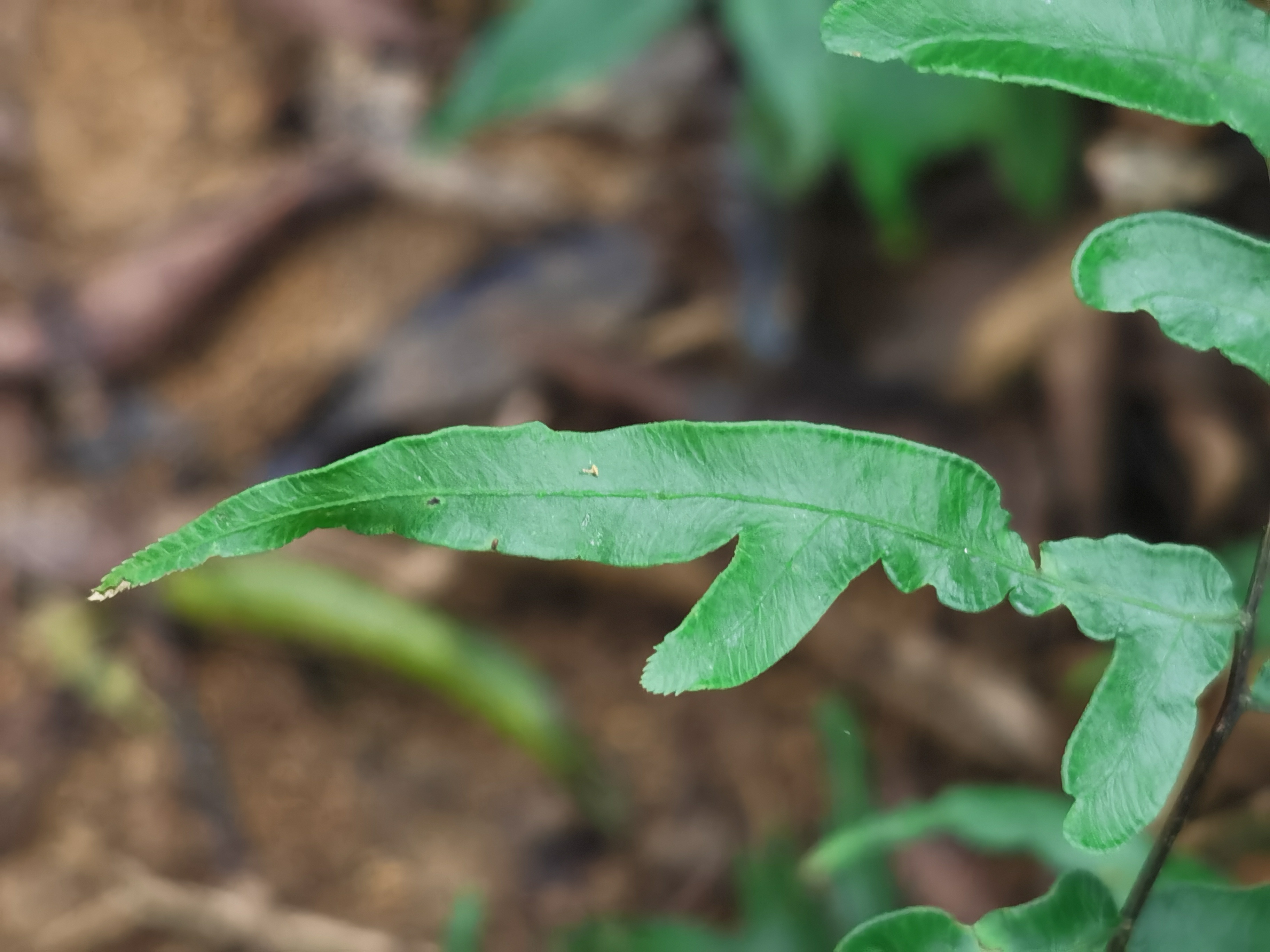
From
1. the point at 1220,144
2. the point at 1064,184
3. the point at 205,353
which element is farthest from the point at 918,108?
the point at 205,353

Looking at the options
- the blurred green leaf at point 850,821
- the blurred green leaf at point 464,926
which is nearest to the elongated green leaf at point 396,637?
the blurred green leaf at point 850,821

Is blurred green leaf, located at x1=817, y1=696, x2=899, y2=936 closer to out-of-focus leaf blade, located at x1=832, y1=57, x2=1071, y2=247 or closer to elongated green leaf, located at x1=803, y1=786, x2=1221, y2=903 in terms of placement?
elongated green leaf, located at x1=803, y1=786, x2=1221, y2=903

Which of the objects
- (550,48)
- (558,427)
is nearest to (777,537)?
(550,48)

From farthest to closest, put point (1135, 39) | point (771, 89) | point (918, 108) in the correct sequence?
point (918, 108)
point (771, 89)
point (1135, 39)

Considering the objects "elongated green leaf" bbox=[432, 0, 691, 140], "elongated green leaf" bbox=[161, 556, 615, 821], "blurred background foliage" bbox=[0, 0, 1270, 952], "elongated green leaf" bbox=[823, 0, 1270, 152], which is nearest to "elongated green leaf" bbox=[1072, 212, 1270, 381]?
"elongated green leaf" bbox=[823, 0, 1270, 152]

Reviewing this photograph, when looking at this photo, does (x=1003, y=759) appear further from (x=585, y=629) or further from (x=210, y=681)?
(x=210, y=681)

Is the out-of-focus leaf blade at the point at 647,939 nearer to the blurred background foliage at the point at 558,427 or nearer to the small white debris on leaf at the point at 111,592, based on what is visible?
the blurred background foliage at the point at 558,427
